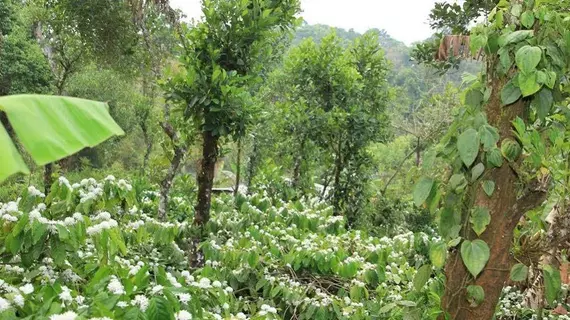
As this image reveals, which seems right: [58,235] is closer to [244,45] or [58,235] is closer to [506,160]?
[506,160]

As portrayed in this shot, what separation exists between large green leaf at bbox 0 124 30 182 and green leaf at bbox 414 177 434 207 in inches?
64.9

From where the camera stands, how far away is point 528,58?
182 centimetres

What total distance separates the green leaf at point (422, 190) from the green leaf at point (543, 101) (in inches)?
18.8

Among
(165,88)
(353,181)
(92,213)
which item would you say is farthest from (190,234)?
(353,181)

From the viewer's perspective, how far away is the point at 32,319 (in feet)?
5.08

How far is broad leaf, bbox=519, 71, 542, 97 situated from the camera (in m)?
1.82

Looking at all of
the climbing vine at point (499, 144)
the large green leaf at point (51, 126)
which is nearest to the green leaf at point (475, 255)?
the climbing vine at point (499, 144)

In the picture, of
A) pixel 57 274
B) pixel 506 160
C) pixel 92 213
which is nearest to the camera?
pixel 506 160

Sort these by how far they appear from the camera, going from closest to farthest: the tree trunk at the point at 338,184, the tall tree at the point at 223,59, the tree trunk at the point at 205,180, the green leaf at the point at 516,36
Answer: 1. the green leaf at the point at 516,36
2. the tall tree at the point at 223,59
3. the tree trunk at the point at 205,180
4. the tree trunk at the point at 338,184

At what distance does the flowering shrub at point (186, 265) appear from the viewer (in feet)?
5.77

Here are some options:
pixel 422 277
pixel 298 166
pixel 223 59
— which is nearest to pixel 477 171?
pixel 422 277

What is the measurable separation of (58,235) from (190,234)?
2.50 metres

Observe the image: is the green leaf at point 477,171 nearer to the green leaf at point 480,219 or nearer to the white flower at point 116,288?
the green leaf at point 480,219

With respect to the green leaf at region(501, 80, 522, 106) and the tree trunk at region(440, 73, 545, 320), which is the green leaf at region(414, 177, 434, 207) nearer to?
the tree trunk at region(440, 73, 545, 320)
